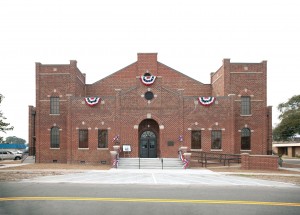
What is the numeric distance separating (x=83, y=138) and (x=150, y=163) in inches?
308

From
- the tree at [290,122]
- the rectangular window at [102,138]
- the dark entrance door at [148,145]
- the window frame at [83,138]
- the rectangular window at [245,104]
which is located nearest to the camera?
the rectangular window at [102,138]

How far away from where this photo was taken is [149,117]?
31.2m

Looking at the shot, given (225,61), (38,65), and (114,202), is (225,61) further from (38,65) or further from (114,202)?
(114,202)

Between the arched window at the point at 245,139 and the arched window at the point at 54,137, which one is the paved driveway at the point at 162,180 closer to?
the arched window at the point at 245,139

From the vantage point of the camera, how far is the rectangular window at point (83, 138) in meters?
31.8

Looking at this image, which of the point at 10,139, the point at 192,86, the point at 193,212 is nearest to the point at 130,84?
the point at 192,86

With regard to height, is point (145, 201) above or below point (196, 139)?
below

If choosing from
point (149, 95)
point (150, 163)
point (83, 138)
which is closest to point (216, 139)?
point (150, 163)

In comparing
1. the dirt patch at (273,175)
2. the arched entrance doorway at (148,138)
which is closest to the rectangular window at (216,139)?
the arched entrance doorway at (148,138)

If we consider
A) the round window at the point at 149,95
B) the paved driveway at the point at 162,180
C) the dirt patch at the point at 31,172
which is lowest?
the dirt patch at the point at 31,172

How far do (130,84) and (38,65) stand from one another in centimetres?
1070

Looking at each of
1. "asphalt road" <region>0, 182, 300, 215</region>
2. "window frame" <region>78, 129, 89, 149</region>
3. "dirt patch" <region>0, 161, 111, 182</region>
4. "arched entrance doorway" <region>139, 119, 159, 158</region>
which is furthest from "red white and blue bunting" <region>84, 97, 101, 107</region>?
"asphalt road" <region>0, 182, 300, 215</region>

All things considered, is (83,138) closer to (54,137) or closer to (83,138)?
(83,138)

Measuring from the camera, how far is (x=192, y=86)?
39000 millimetres
